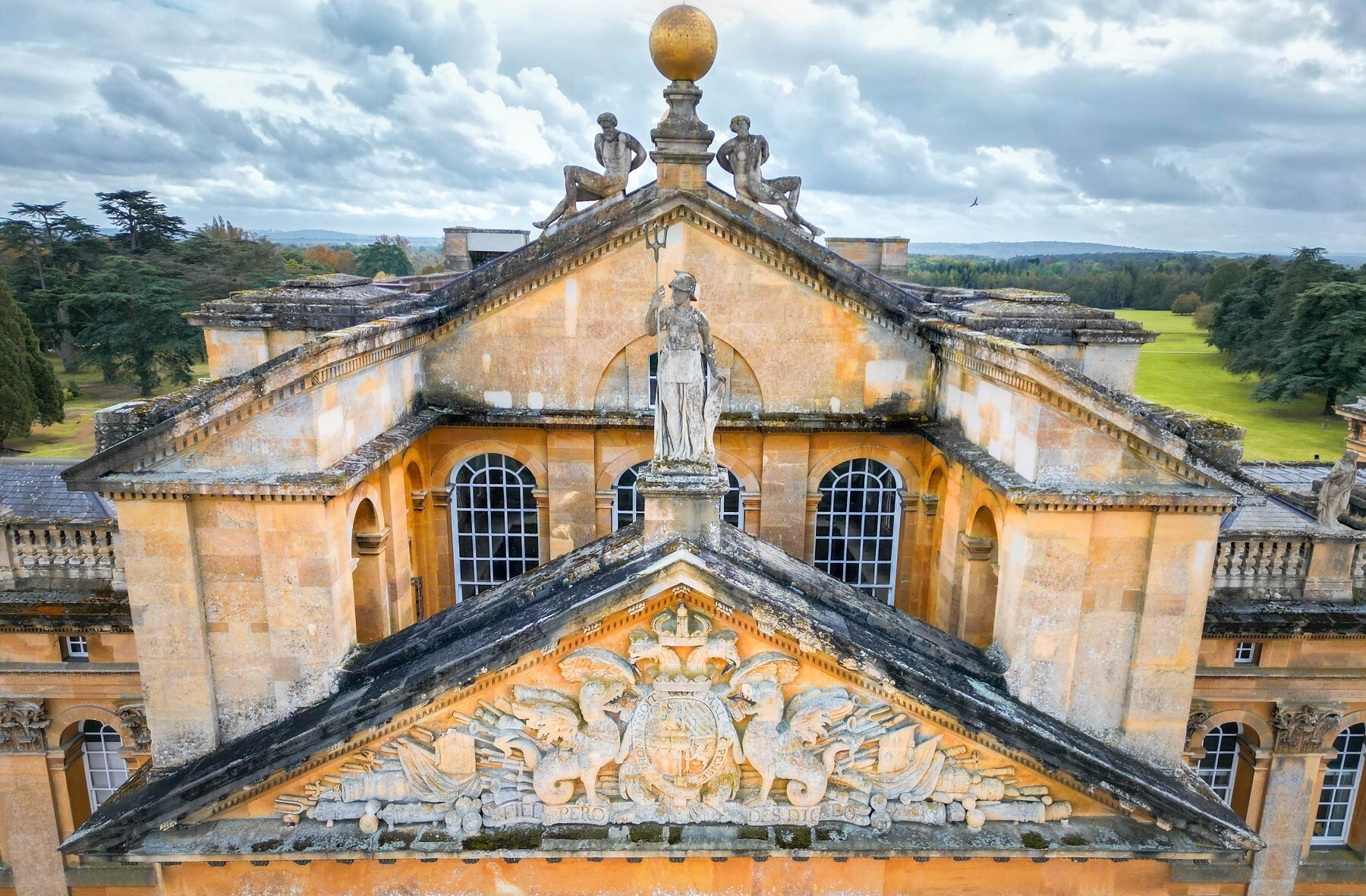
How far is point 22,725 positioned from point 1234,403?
88.7 meters

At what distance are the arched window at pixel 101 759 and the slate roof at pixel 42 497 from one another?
15.0ft

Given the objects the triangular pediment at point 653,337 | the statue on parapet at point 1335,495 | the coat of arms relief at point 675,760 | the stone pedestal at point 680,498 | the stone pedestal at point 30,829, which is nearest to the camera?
the coat of arms relief at point 675,760

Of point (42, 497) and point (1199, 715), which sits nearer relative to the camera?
point (1199, 715)

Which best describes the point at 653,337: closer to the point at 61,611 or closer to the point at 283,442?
the point at 283,442

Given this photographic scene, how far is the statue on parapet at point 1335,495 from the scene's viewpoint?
618 inches

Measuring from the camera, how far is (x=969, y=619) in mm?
16281

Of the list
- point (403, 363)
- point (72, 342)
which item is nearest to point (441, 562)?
point (403, 363)

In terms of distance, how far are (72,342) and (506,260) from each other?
72537 mm

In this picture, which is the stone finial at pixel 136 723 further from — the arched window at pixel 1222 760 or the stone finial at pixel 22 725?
the arched window at pixel 1222 760

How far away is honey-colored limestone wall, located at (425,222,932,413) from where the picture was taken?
16.9 meters

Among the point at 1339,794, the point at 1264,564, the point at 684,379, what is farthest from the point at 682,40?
the point at 1339,794

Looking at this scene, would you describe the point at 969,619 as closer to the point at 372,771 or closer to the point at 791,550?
the point at 791,550

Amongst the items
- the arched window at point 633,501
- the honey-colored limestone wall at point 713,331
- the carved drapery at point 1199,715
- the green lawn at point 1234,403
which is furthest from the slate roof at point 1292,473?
the green lawn at point 1234,403

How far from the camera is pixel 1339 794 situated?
18641 mm
